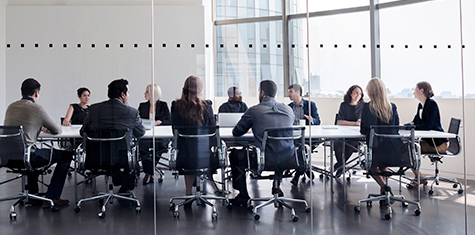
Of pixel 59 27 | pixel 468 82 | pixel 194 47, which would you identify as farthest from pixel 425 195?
pixel 59 27

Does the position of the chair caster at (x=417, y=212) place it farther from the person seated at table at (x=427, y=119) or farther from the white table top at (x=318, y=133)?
the white table top at (x=318, y=133)

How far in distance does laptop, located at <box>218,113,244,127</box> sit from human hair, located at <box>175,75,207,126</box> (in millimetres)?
188


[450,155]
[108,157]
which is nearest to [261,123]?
[108,157]

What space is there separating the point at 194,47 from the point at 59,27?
4.35ft

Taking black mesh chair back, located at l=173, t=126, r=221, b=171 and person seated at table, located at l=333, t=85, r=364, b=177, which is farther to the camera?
person seated at table, located at l=333, t=85, r=364, b=177

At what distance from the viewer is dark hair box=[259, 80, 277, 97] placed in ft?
11.4

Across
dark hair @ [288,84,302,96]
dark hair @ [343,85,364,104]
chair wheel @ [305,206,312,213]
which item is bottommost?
chair wheel @ [305,206,312,213]

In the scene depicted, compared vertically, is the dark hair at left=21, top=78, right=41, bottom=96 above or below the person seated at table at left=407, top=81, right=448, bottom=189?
above

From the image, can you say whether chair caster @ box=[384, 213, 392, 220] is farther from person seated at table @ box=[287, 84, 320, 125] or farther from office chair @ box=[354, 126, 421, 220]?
person seated at table @ box=[287, 84, 320, 125]

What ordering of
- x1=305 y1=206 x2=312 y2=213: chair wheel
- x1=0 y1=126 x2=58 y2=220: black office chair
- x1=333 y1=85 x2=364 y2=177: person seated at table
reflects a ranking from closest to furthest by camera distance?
x1=0 y1=126 x2=58 y2=220: black office chair < x1=305 y1=206 x2=312 y2=213: chair wheel < x1=333 y1=85 x2=364 y2=177: person seated at table

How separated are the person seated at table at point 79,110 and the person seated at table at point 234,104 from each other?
1.29 metres

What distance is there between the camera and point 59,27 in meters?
3.54

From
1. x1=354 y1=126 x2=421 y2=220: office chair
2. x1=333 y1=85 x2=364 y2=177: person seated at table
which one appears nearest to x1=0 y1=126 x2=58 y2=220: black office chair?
x1=333 y1=85 x2=364 y2=177: person seated at table

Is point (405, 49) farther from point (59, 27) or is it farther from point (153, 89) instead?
point (59, 27)
